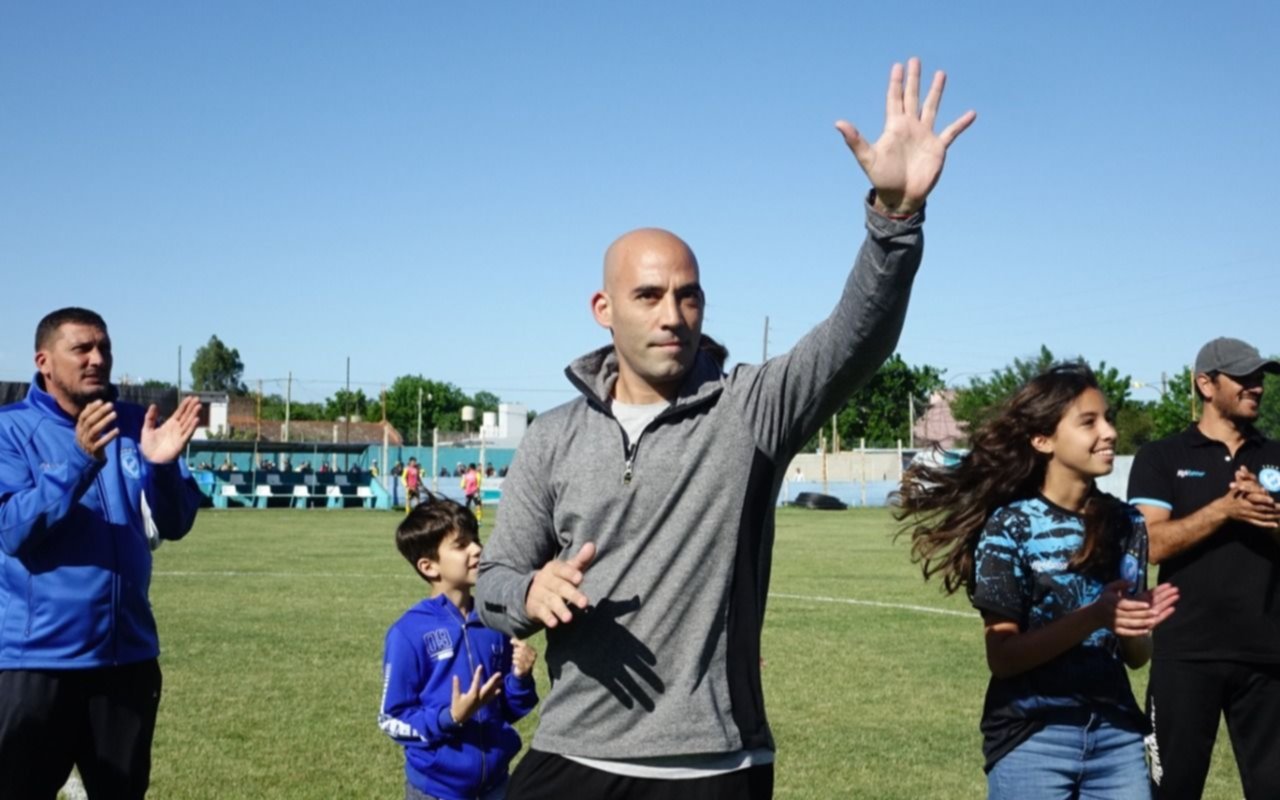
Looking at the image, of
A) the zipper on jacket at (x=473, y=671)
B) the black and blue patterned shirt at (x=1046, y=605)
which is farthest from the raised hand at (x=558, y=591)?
the zipper on jacket at (x=473, y=671)

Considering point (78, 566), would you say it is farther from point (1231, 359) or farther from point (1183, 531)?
point (1231, 359)

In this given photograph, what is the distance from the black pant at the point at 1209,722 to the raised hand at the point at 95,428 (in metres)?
4.73

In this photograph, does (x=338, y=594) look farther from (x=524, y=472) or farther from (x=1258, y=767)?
(x=524, y=472)

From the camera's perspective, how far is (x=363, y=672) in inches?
499

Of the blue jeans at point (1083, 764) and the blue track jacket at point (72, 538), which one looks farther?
the blue track jacket at point (72, 538)

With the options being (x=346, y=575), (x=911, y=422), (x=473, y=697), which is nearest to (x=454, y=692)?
(x=473, y=697)

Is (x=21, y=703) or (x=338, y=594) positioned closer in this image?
(x=21, y=703)

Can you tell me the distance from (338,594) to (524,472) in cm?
1676

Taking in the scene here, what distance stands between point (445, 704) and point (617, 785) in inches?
80.8

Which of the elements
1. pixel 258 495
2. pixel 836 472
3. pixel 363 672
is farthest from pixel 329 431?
pixel 363 672

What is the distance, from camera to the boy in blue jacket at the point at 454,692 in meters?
5.23

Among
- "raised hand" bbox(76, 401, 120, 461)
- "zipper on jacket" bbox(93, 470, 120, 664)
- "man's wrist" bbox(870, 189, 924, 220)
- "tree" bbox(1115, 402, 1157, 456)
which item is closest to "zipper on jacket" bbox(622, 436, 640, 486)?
"man's wrist" bbox(870, 189, 924, 220)

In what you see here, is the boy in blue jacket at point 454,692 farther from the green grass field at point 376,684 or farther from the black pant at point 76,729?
the green grass field at point 376,684

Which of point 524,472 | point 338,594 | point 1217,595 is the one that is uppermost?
point 524,472
